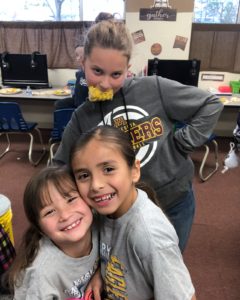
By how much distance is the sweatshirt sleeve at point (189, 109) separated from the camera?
114 cm

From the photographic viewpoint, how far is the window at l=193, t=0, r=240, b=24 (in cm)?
422

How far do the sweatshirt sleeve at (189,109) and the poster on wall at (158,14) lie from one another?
10.2 ft

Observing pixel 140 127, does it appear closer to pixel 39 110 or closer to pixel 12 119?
pixel 12 119

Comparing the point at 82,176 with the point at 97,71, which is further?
the point at 97,71

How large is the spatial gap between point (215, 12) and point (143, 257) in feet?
13.9

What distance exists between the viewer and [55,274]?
94cm

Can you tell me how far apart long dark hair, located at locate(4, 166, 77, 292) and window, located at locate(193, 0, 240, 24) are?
394cm

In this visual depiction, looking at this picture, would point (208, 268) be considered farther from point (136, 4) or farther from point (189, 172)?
point (136, 4)

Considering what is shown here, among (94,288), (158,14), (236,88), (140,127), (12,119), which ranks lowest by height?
(12,119)

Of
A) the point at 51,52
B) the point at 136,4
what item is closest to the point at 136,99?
the point at 136,4

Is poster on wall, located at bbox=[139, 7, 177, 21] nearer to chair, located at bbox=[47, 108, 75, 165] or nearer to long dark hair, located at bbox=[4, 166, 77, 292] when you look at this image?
chair, located at bbox=[47, 108, 75, 165]

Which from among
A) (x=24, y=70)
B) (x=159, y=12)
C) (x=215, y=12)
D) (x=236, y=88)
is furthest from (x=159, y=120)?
(x=215, y=12)

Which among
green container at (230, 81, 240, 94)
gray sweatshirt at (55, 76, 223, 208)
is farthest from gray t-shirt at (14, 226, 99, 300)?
green container at (230, 81, 240, 94)

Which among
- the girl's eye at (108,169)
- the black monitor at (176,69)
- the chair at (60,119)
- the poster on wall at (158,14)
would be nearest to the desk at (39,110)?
the chair at (60,119)
